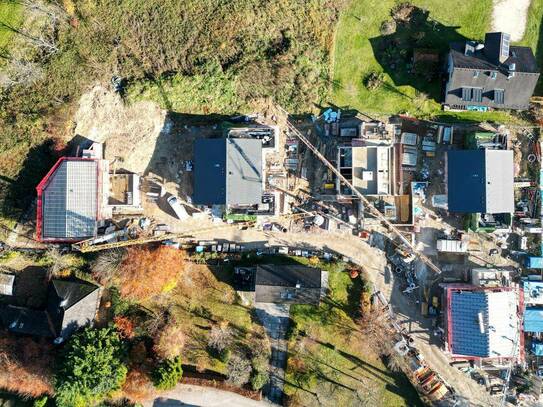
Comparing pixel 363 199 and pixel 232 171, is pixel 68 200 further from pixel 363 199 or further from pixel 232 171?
pixel 363 199

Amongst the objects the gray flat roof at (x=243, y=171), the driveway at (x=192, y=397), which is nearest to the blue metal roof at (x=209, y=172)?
the gray flat roof at (x=243, y=171)

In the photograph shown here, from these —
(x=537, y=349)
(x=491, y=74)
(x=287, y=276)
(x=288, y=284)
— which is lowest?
(x=537, y=349)

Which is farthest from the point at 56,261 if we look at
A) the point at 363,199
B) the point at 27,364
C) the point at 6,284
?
the point at 363,199

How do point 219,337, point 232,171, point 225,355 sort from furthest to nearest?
point 219,337 → point 225,355 → point 232,171

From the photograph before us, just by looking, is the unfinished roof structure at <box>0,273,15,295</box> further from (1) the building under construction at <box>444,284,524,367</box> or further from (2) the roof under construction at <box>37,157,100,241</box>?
(1) the building under construction at <box>444,284,524,367</box>

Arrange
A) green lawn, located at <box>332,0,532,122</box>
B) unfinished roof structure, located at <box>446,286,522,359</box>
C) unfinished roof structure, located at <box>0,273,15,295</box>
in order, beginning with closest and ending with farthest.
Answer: unfinished roof structure, located at <box>446,286,522,359</box> < unfinished roof structure, located at <box>0,273,15,295</box> < green lawn, located at <box>332,0,532,122</box>

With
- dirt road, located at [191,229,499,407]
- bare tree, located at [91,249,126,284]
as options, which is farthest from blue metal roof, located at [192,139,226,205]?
bare tree, located at [91,249,126,284]
